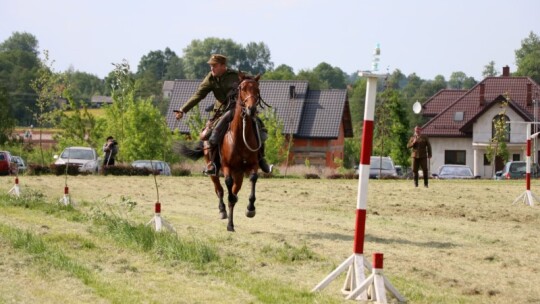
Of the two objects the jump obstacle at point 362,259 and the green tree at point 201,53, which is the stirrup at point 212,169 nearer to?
the jump obstacle at point 362,259

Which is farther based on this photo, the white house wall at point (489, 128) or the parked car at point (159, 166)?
the white house wall at point (489, 128)

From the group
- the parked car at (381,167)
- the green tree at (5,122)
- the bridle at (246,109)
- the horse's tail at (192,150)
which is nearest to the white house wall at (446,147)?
the parked car at (381,167)

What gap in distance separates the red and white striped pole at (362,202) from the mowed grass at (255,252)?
232 millimetres

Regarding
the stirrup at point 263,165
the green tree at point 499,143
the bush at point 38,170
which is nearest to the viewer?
the stirrup at point 263,165

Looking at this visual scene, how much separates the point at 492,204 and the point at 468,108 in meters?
70.6

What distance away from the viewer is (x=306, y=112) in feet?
289

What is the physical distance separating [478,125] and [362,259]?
81.4 m

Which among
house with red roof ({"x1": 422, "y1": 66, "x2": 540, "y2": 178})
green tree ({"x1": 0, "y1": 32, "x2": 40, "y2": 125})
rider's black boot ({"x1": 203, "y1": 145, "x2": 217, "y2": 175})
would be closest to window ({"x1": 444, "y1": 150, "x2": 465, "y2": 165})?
house with red roof ({"x1": 422, "y1": 66, "x2": 540, "y2": 178})

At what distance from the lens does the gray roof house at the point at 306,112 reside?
8600 centimetres

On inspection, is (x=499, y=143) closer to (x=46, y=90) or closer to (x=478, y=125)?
(x=478, y=125)

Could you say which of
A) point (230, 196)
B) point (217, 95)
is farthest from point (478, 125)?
point (230, 196)

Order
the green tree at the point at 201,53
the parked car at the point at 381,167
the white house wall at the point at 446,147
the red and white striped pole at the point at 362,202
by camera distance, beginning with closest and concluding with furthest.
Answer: the red and white striped pole at the point at 362,202 → the parked car at the point at 381,167 → the white house wall at the point at 446,147 → the green tree at the point at 201,53

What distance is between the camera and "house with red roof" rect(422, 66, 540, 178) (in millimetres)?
89000

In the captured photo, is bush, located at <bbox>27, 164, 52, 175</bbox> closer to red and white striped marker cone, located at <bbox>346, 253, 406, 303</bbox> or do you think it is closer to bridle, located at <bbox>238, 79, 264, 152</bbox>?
bridle, located at <bbox>238, 79, 264, 152</bbox>
